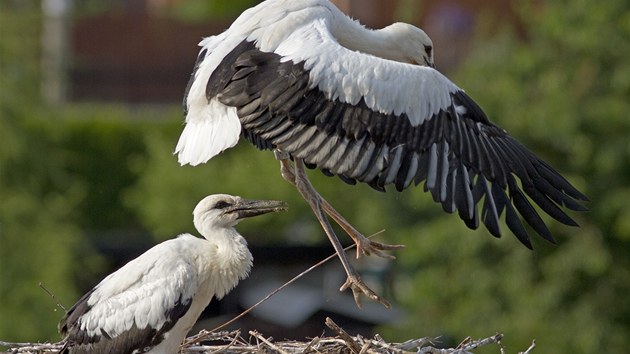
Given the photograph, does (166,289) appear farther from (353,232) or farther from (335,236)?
(353,232)

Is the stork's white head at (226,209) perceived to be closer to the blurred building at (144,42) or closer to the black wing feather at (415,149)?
the black wing feather at (415,149)

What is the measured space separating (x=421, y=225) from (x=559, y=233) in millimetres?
1961

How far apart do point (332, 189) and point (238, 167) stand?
1.28 m

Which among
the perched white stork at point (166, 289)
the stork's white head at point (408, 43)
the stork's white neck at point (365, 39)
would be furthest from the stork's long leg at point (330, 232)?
the stork's white head at point (408, 43)

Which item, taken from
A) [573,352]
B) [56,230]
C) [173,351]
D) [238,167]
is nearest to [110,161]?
[238,167]

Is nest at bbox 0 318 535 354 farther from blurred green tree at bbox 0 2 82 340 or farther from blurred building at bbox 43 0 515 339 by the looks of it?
blurred building at bbox 43 0 515 339

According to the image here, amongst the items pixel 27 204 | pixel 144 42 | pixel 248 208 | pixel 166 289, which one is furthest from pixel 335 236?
pixel 144 42

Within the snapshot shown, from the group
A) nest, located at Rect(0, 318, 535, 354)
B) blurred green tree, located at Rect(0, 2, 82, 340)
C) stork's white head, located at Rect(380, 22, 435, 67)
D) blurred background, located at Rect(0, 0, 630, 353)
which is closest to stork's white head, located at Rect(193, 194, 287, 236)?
nest, located at Rect(0, 318, 535, 354)

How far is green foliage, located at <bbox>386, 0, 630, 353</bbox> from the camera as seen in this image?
17016mm

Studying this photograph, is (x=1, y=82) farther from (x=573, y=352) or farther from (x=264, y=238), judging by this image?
(x=573, y=352)

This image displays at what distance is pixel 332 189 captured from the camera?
840 inches

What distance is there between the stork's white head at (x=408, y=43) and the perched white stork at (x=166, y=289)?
1.26 m

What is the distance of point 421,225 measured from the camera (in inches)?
732

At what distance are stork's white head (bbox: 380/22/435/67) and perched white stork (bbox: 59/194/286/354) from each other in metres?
1.26
